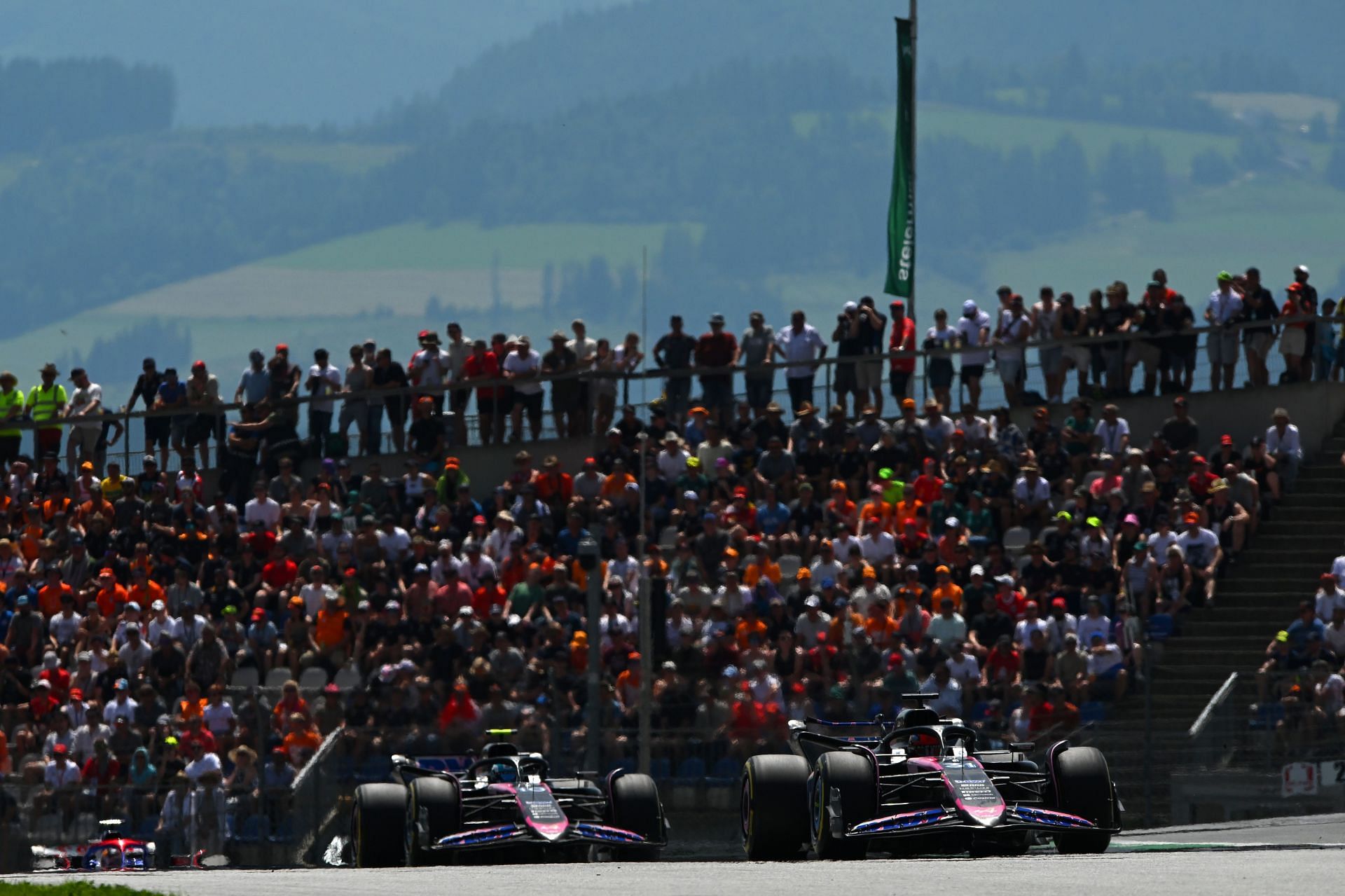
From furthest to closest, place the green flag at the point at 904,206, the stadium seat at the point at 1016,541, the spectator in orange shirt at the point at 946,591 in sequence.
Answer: the green flag at the point at 904,206, the stadium seat at the point at 1016,541, the spectator in orange shirt at the point at 946,591

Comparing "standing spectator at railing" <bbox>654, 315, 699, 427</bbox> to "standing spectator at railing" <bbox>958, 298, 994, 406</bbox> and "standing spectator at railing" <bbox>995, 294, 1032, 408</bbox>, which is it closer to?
"standing spectator at railing" <bbox>958, 298, 994, 406</bbox>

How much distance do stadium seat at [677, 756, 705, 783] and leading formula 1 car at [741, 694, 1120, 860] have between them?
4914 mm

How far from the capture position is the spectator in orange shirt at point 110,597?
31016 mm

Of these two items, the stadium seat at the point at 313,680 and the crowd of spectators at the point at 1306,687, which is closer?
the crowd of spectators at the point at 1306,687

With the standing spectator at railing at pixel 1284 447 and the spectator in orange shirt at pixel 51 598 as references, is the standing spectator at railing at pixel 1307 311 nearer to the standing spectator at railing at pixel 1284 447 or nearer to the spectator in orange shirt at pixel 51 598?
the standing spectator at railing at pixel 1284 447

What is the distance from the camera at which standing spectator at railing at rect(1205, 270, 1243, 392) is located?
30750mm

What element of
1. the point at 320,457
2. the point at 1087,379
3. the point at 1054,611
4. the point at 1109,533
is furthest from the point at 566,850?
the point at 320,457

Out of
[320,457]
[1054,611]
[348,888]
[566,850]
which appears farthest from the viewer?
[320,457]

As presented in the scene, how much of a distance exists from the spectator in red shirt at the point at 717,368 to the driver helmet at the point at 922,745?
46.0ft

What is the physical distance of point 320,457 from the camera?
3547 centimetres

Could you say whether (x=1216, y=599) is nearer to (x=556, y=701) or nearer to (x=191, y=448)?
(x=556, y=701)

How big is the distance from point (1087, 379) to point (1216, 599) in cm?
456

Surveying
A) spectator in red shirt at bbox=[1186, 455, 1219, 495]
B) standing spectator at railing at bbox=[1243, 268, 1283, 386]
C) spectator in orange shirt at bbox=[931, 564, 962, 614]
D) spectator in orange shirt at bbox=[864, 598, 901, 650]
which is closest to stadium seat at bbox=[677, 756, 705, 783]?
spectator in orange shirt at bbox=[864, 598, 901, 650]

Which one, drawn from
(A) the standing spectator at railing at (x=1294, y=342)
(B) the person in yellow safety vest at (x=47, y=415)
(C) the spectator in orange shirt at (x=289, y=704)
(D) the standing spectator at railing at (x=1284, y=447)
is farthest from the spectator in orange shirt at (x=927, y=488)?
(B) the person in yellow safety vest at (x=47, y=415)
